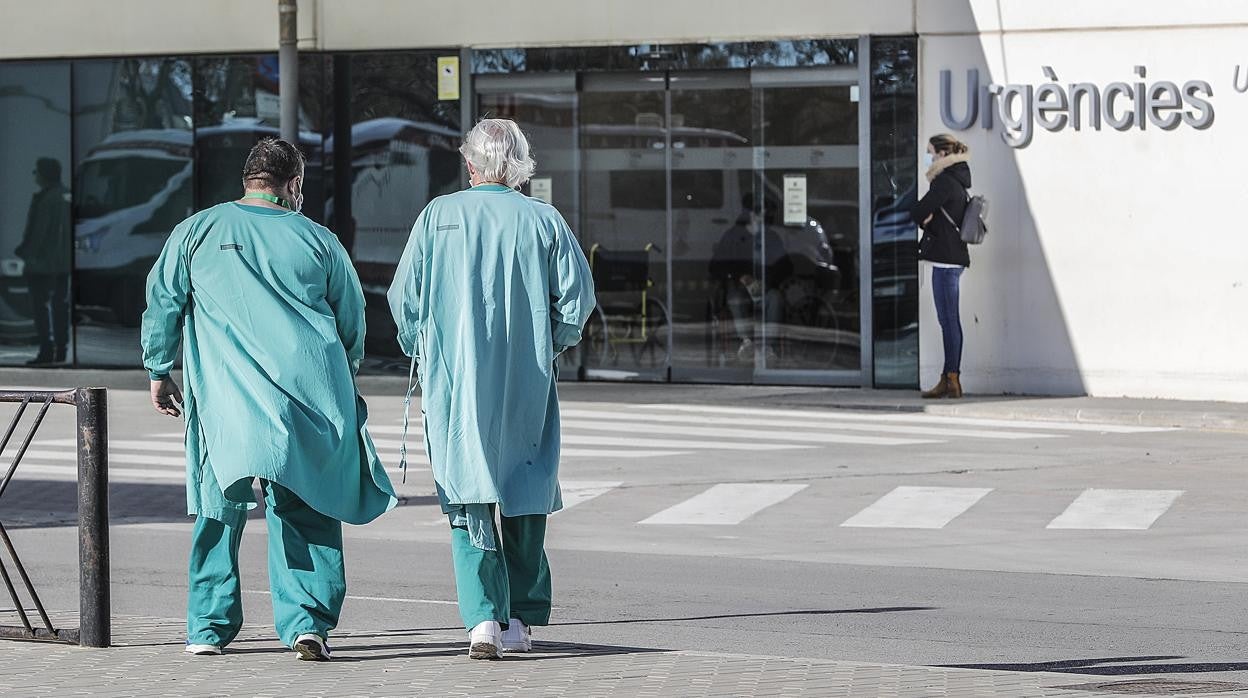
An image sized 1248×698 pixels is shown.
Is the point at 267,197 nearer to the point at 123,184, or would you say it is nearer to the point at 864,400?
the point at 864,400

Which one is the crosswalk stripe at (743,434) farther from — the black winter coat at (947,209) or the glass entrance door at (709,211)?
the glass entrance door at (709,211)

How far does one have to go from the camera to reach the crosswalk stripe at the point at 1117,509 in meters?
10.7

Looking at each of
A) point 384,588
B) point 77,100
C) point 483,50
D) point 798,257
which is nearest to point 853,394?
point 798,257

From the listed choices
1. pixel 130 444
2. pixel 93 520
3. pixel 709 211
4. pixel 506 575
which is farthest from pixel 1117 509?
pixel 709 211

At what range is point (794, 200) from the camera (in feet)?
63.5

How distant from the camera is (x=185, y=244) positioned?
6.48 metres

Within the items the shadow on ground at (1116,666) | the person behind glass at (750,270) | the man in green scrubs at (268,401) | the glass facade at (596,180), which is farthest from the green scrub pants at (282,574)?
the person behind glass at (750,270)

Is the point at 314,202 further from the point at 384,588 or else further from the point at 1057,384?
the point at 384,588

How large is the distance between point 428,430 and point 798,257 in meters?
13.1

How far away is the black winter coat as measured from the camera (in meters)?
17.9

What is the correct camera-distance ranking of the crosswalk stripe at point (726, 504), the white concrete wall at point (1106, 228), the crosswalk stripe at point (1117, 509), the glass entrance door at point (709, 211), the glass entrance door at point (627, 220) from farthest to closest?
the glass entrance door at point (627, 220) < the glass entrance door at point (709, 211) < the white concrete wall at point (1106, 228) < the crosswalk stripe at point (726, 504) < the crosswalk stripe at point (1117, 509)

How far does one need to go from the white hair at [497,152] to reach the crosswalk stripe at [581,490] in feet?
17.0

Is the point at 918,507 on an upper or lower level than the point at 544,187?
lower

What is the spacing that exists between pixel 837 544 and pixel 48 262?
540 inches
